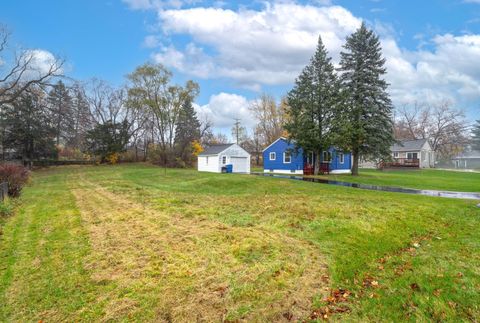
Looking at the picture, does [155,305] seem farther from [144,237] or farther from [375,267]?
[375,267]

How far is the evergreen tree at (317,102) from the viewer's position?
23.4m

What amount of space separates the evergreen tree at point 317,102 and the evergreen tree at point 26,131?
2933 cm

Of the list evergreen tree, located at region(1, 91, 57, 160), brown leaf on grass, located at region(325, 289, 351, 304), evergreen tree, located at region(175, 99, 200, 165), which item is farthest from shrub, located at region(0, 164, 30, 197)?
evergreen tree, located at region(175, 99, 200, 165)

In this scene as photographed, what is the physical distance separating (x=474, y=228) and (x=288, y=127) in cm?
1835

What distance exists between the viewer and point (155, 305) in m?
3.52

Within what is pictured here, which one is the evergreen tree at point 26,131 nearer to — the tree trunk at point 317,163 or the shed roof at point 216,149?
the shed roof at point 216,149

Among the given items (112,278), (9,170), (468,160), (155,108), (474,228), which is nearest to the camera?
(112,278)

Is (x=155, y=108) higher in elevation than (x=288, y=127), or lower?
higher

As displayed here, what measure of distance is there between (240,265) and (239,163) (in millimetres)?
26957

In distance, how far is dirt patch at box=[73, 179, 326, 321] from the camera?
3.50 metres

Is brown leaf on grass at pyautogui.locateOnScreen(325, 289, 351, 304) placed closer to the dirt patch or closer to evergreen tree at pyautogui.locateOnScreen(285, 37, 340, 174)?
the dirt patch

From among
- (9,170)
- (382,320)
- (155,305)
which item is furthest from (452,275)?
(9,170)

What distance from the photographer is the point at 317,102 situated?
2361cm

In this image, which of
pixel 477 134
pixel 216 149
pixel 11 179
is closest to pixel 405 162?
pixel 216 149
